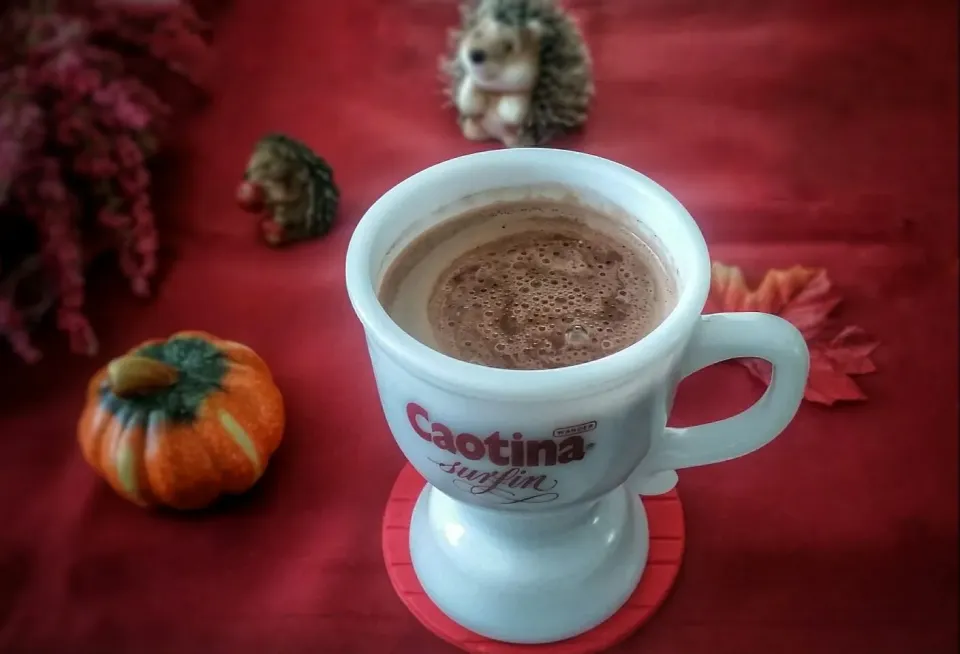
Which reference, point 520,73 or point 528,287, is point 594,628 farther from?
point 520,73

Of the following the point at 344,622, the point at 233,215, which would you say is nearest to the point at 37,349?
the point at 233,215

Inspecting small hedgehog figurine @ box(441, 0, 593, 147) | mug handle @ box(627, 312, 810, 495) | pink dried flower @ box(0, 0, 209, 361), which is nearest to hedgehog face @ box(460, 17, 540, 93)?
small hedgehog figurine @ box(441, 0, 593, 147)

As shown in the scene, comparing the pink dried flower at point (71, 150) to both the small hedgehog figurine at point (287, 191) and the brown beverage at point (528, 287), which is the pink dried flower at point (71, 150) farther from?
the brown beverage at point (528, 287)

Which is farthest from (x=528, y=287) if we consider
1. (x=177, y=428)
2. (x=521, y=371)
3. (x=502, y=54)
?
(x=502, y=54)

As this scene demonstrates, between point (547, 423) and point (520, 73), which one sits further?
point (520, 73)

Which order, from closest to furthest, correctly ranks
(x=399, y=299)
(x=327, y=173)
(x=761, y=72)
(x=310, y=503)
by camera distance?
(x=399, y=299)
(x=310, y=503)
(x=327, y=173)
(x=761, y=72)

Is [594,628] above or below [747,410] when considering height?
below

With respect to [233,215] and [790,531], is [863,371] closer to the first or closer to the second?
[790,531]

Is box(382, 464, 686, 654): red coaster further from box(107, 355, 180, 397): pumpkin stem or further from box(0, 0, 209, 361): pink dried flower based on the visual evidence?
box(0, 0, 209, 361): pink dried flower
